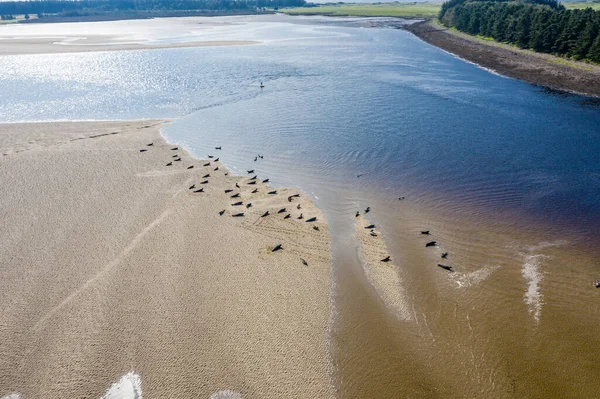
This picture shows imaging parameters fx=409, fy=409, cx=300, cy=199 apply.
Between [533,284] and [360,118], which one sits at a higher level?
[360,118]

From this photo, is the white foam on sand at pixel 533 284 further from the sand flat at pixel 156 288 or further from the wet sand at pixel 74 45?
the wet sand at pixel 74 45

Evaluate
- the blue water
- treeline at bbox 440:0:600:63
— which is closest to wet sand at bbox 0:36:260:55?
the blue water

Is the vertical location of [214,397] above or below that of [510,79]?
below

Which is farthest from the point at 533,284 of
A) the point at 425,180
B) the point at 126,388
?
the point at 126,388

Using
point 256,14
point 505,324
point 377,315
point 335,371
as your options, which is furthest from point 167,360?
point 256,14

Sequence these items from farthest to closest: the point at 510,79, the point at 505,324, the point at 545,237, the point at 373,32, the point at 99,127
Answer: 1. the point at 373,32
2. the point at 510,79
3. the point at 99,127
4. the point at 545,237
5. the point at 505,324

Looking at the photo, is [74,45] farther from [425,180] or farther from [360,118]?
[425,180]

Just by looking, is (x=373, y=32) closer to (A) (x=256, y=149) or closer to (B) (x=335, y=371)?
(A) (x=256, y=149)
